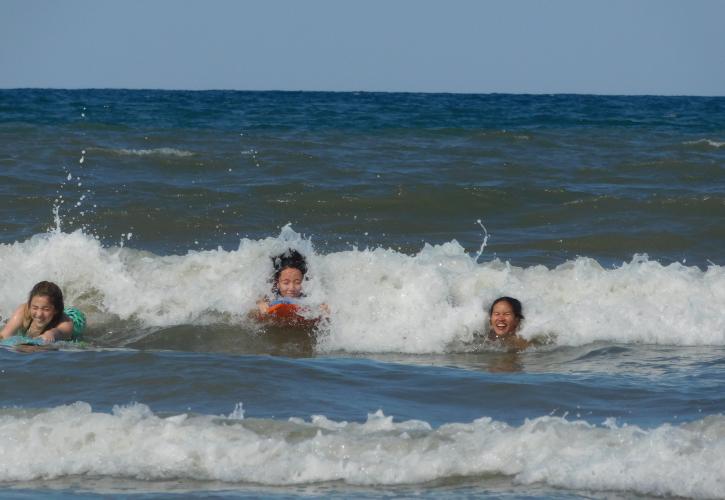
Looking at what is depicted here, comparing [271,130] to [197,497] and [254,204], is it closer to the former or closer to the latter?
[254,204]

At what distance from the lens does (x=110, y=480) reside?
5.51 m

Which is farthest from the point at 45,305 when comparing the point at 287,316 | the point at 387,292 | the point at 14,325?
the point at 387,292

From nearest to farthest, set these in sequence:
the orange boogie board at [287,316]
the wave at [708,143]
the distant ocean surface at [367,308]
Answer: the distant ocean surface at [367,308] < the orange boogie board at [287,316] < the wave at [708,143]

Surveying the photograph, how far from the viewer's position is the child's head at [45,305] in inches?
350

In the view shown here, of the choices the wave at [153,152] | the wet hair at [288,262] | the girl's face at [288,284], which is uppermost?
the wave at [153,152]

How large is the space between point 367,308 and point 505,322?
1.29m

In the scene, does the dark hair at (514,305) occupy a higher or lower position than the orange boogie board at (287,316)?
higher

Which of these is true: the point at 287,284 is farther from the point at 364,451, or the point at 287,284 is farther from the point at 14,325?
the point at 364,451

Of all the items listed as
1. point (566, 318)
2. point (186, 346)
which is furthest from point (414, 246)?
point (186, 346)

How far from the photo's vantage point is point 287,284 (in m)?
10.2

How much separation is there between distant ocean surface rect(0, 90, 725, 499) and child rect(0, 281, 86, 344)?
0.81 feet

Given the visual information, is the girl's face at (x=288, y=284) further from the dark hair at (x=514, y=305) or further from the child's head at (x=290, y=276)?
the dark hair at (x=514, y=305)

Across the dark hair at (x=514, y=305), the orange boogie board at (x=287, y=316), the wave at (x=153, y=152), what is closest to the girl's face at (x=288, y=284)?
the orange boogie board at (x=287, y=316)

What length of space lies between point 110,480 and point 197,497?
0.53 metres
